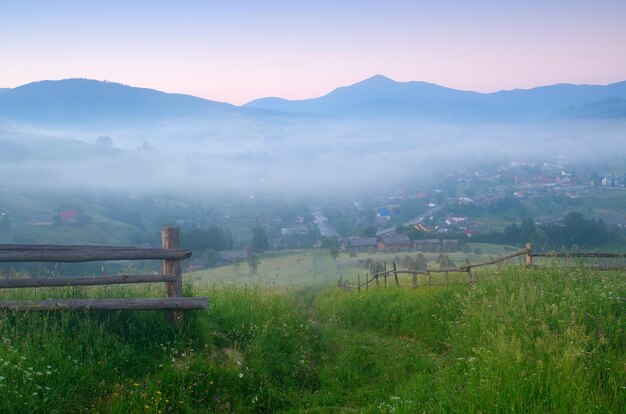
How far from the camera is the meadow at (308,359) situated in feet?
18.7

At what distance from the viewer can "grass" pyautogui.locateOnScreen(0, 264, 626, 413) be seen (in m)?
5.70

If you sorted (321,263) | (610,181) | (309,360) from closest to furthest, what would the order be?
(309,360) < (321,263) < (610,181)

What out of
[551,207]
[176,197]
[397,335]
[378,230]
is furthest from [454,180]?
[397,335]

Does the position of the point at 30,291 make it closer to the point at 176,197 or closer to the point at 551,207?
the point at 551,207

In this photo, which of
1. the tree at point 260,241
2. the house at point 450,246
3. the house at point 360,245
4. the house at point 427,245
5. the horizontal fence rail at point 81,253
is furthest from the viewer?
the tree at point 260,241

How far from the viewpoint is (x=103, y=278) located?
7398 mm

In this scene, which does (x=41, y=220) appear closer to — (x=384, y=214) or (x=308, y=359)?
(x=384, y=214)

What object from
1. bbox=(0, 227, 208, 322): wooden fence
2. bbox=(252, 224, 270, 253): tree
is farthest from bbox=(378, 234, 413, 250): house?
bbox=(0, 227, 208, 322): wooden fence

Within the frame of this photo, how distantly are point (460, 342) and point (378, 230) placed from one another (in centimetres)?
8746

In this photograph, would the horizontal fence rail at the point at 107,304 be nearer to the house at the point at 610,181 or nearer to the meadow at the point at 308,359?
the meadow at the point at 308,359

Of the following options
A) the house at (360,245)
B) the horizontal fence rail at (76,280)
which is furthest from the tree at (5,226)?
the horizontal fence rail at (76,280)

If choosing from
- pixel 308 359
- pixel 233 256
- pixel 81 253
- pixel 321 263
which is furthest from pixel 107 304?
pixel 233 256

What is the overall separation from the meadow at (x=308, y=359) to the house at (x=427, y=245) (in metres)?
52.9

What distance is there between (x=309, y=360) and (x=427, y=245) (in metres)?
59.2
